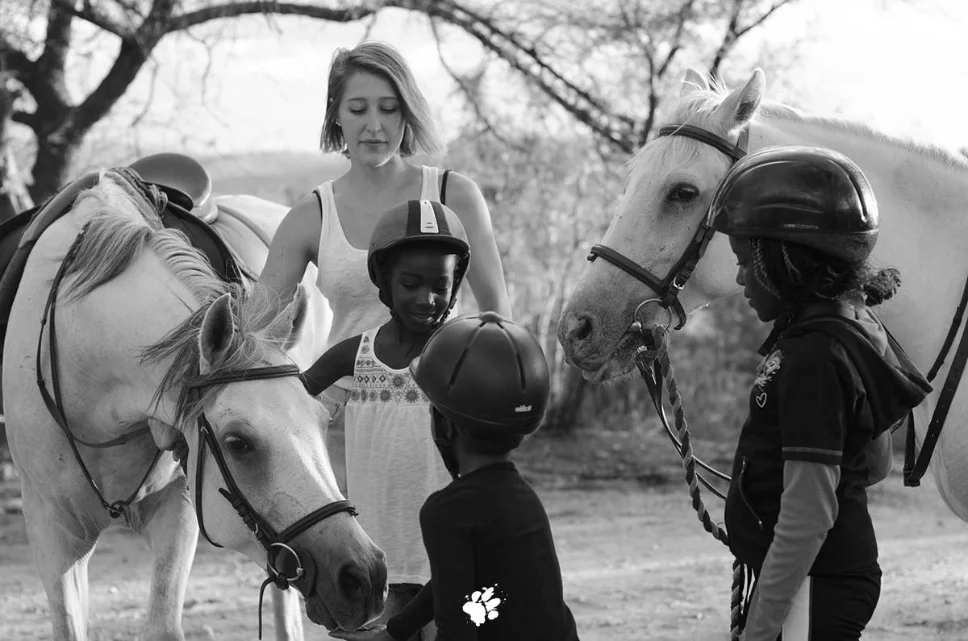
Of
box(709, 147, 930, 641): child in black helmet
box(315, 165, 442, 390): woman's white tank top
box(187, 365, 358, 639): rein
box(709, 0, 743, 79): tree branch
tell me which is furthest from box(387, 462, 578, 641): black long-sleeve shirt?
box(709, 0, 743, 79): tree branch

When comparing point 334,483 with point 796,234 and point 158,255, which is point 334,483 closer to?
point 158,255

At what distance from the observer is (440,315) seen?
2.42m

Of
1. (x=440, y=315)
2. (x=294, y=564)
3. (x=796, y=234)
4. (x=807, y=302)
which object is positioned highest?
(x=796, y=234)

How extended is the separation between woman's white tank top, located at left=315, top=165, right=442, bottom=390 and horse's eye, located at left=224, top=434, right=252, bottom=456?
528mm

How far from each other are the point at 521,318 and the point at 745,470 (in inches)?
331

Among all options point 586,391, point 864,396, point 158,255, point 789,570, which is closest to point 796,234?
point 864,396

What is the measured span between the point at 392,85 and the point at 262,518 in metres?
1.25

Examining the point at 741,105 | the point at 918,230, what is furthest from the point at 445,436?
the point at 918,230

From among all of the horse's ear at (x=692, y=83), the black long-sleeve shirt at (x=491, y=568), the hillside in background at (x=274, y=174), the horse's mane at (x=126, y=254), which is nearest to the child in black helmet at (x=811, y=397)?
the black long-sleeve shirt at (x=491, y=568)

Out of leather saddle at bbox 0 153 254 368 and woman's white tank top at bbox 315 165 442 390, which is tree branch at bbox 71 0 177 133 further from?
woman's white tank top at bbox 315 165 442 390

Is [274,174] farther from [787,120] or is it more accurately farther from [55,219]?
[787,120]

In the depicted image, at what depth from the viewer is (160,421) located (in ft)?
8.75

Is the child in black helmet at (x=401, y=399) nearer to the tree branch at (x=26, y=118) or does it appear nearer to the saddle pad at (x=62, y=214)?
the saddle pad at (x=62, y=214)

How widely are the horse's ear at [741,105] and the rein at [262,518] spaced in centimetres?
125
